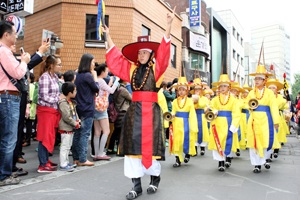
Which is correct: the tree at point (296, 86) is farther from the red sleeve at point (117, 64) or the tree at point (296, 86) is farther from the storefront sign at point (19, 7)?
the red sleeve at point (117, 64)

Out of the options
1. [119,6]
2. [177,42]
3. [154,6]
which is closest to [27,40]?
[119,6]

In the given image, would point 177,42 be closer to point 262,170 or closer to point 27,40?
point 27,40

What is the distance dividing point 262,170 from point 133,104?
129 inches

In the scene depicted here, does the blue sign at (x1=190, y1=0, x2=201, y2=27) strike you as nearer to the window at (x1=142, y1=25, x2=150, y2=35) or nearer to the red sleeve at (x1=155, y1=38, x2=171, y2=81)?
the window at (x1=142, y1=25, x2=150, y2=35)

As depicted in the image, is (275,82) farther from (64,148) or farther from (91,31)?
(91,31)

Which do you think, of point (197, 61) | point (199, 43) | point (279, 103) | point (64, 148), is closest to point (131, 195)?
point (64, 148)

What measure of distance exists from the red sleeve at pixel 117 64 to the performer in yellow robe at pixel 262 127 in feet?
8.99

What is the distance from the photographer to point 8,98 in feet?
12.7

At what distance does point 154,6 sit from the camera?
18.2m

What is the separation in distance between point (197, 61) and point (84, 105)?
20.6m

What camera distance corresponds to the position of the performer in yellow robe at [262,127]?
213 inches

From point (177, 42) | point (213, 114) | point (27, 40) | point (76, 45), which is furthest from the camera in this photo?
point (177, 42)

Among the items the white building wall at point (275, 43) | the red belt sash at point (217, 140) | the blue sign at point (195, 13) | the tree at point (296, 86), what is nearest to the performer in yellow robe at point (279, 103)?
the red belt sash at point (217, 140)

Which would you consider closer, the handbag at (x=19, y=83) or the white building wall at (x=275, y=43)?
the handbag at (x=19, y=83)
